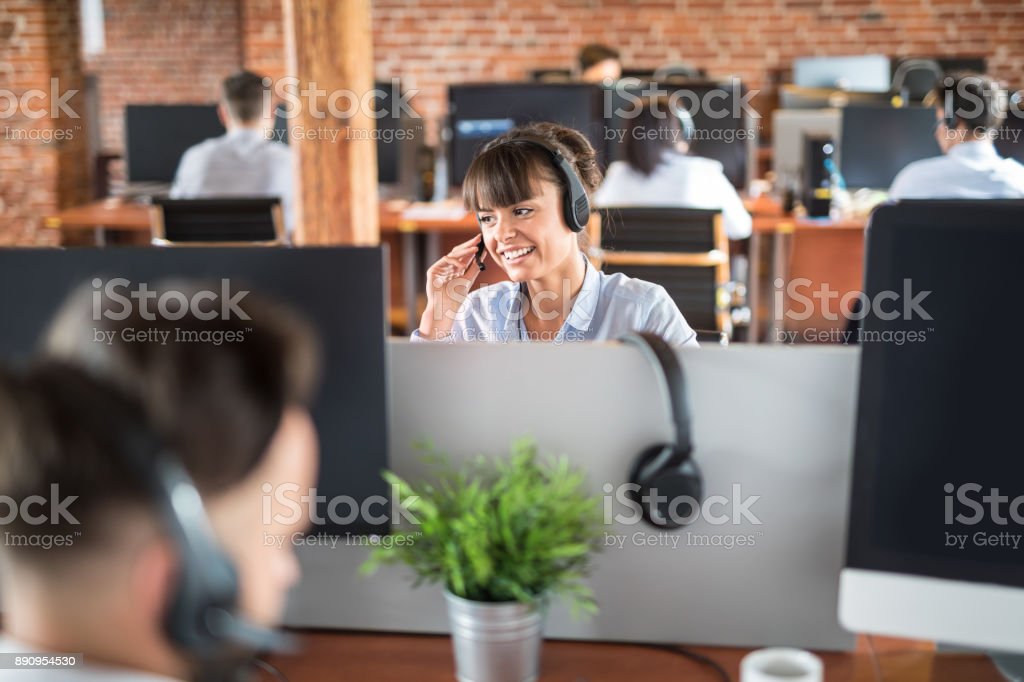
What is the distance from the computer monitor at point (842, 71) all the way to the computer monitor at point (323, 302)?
22.8 feet

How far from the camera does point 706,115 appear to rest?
5.16m

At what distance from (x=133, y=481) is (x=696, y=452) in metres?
0.81

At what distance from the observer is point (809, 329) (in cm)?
532

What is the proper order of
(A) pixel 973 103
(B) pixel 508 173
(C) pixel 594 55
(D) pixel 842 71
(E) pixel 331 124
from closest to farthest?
1. (B) pixel 508 173
2. (E) pixel 331 124
3. (A) pixel 973 103
4. (C) pixel 594 55
5. (D) pixel 842 71

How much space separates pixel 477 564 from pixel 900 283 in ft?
1.67

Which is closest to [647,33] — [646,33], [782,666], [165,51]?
[646,33]

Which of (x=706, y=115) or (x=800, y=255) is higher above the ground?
(x=706, y=115)

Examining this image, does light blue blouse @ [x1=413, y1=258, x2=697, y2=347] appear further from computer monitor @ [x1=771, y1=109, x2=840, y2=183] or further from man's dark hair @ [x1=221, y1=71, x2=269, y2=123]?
computer monitor @ [x1=771, y1=109, x2=840, y2=183]

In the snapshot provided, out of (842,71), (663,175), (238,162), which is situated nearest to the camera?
(663,175)

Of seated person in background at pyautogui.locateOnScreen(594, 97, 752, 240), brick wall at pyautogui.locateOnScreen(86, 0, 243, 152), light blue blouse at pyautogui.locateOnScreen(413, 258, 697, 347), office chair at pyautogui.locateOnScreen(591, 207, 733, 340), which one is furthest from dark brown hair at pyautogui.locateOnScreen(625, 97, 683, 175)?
brick wall at pyautogui.locateOnScreen(86, 0, 243, 152)

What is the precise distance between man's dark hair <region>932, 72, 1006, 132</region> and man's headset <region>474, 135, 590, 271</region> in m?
2.56

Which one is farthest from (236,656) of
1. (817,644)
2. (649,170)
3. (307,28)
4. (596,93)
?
(596,93)

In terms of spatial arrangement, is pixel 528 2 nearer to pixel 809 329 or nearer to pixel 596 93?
pixel 596 93

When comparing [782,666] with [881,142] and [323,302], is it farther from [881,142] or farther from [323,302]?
[881,142]
